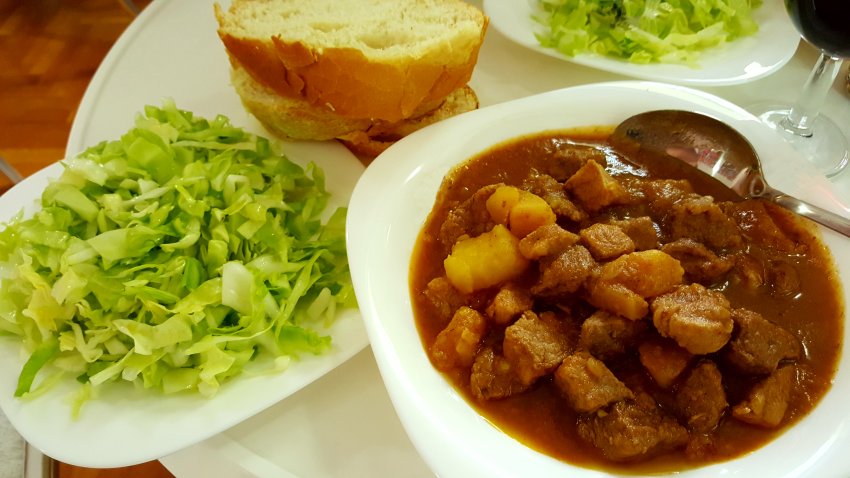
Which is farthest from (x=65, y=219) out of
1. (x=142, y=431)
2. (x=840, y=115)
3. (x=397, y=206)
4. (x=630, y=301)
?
(x=840, y=115)

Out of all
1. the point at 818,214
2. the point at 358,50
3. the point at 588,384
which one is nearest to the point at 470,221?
the point at 588,384

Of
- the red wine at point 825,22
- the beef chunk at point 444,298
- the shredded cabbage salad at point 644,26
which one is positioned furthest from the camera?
the shredded cabbage salad at point 644,26

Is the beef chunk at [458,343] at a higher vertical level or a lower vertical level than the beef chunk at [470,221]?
lower

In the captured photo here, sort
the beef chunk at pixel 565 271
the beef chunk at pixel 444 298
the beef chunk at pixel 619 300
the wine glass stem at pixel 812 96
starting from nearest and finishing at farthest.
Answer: the beef chunk at pixel 619 300 → the beef chunk at pixel 565 271 → the beef chunk at pixel 444 298 → the wine glass stem at pixel 812 96

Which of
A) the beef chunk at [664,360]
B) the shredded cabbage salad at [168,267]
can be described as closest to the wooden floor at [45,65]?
the shredded cabbage salad at [168,267]

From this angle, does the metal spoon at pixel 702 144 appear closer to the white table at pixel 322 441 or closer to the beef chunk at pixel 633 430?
the beef chunk at pixel 633 430

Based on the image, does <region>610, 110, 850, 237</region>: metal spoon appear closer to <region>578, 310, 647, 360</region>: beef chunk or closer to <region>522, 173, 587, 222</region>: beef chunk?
<region>522, 173, 587, 222</region>: beef chunk

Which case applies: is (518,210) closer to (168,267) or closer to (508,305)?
(508,305)
